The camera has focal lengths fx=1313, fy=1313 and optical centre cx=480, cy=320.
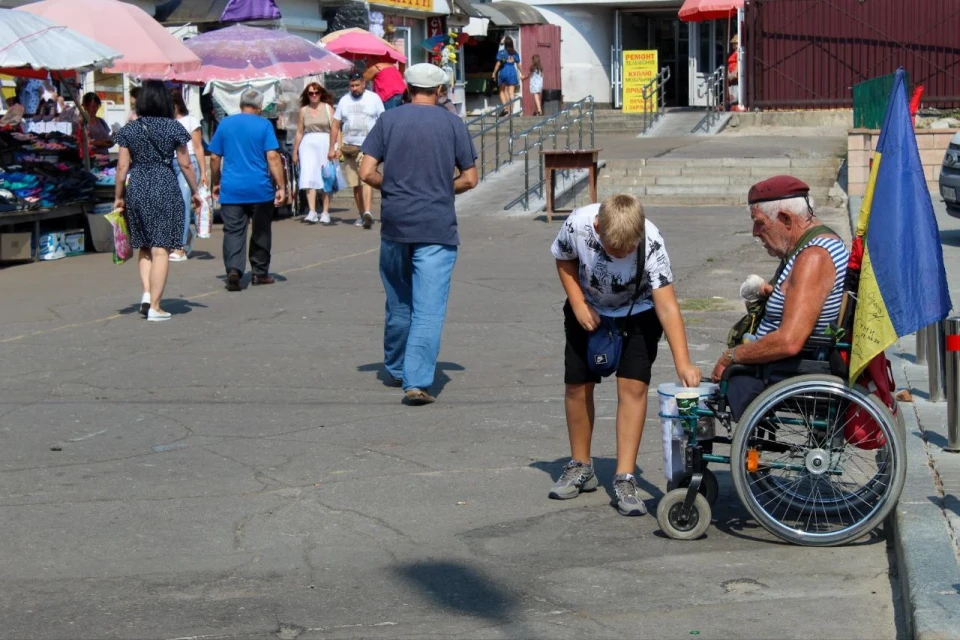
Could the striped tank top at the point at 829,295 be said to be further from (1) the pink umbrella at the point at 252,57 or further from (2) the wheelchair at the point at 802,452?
(1) the pink umbrella at the point at 252,57

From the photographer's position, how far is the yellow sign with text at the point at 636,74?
104 ft

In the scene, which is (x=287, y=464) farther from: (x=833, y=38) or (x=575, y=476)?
(x=833, y=38)

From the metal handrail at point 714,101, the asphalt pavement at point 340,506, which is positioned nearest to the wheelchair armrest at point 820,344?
the asphalt pavement at point 340,506

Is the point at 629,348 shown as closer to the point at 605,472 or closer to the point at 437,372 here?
the point at 605,472

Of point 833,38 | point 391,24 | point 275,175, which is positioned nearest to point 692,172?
point 833,38

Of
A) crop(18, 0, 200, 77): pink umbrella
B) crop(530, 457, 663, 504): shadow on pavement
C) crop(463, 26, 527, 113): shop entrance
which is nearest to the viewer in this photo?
crop(530, 457, 663, 504): shadow on pavement

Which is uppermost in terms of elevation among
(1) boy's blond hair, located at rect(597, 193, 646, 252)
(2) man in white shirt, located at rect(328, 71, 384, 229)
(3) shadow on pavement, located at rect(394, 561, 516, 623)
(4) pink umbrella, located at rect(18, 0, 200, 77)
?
(4) pink umbrella, located at rect(18, 0, 200, 77)

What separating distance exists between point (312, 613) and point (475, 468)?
194cm

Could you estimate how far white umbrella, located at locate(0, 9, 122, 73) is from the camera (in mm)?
12672

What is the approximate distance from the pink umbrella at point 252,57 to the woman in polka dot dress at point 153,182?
18.2 feet

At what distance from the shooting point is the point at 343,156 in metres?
17.3

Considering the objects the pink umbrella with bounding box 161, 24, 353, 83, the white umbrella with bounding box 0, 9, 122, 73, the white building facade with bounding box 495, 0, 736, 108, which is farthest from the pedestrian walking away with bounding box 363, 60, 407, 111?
the white building facade with bounding box 495, 0, 736, 108

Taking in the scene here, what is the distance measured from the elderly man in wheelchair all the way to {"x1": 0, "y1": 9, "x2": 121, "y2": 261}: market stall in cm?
943

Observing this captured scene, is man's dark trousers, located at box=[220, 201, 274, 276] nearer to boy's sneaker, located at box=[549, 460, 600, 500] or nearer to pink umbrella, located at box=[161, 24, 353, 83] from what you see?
pink umbrella, located at box=[161, 24, 353, 83]
